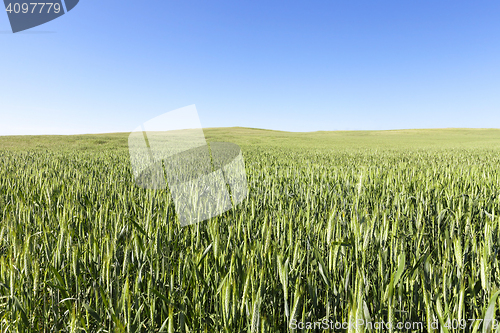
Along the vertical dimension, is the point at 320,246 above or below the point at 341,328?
above

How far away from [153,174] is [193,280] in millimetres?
3335

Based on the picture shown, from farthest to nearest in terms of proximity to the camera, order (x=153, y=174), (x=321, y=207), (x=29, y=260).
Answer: (x=153, y=174) < (x=321, y=207) < (x=29, y=260)

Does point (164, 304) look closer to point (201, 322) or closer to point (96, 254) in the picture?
point (201, 322)

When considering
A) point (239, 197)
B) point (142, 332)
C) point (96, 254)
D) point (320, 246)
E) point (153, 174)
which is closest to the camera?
point (142, 332)

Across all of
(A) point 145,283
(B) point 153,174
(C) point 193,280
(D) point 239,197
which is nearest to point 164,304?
Result: (C) point 193,280

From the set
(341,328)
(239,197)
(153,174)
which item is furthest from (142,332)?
(153,174)

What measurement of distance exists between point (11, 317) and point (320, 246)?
163 centimetres

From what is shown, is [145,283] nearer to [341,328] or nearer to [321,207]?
[341,328]

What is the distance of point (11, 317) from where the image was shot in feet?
3.53

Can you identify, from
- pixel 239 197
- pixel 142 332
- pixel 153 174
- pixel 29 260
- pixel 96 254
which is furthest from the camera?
pixel 153 174

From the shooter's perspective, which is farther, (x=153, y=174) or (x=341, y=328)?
(x=153, y=174)

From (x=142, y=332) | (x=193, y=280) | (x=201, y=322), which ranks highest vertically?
(x=193, y=280)

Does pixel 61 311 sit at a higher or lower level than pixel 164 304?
lower

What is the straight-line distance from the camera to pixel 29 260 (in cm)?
130
